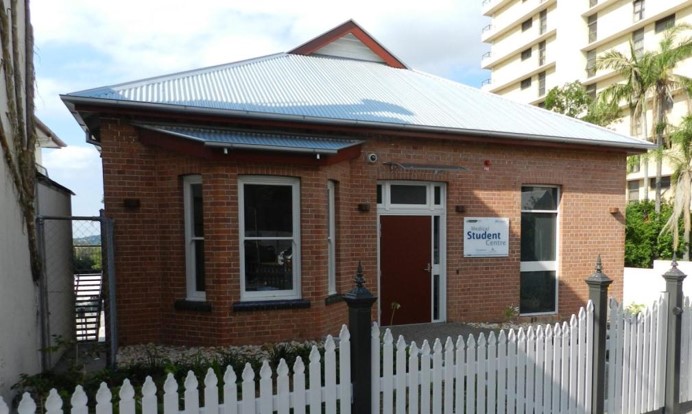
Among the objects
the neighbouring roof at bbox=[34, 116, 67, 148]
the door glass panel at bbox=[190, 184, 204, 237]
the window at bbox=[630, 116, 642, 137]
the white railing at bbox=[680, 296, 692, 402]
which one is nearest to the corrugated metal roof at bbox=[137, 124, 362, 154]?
the door glass panel at bbox=[190, 184, 204, 237]

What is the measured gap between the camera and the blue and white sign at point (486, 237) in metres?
8.42

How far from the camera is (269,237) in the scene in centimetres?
681

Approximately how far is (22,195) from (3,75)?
4.07 feet

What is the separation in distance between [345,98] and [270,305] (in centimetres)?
428

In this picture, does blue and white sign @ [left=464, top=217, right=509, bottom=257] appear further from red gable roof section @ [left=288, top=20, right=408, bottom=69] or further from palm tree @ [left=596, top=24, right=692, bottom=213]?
palm tree @ [left=596, top=24, right=692, bottom=213]

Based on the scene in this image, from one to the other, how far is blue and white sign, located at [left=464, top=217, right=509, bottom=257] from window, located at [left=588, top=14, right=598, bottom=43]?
35622 mm

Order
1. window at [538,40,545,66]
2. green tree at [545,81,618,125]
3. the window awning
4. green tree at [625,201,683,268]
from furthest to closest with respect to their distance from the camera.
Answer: window at [538,40,545,66] < green tree at [545,81,618,125] < green tree at [625,201,683,268] < the window awning

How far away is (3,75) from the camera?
14.4ft

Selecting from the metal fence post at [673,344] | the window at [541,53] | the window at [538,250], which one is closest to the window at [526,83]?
the window at [541,53]

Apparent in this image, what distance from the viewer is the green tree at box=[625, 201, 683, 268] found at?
19.2 meters

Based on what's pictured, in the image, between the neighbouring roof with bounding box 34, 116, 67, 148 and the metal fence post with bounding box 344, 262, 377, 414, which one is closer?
the metal fence post with bounding box 344, 262, 377, 414

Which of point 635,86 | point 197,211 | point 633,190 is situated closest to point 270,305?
point 197,211

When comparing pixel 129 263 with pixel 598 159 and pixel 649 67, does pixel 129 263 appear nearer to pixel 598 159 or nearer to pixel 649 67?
pixel 598 159

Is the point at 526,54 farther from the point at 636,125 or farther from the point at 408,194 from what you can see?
the point at 408,194
